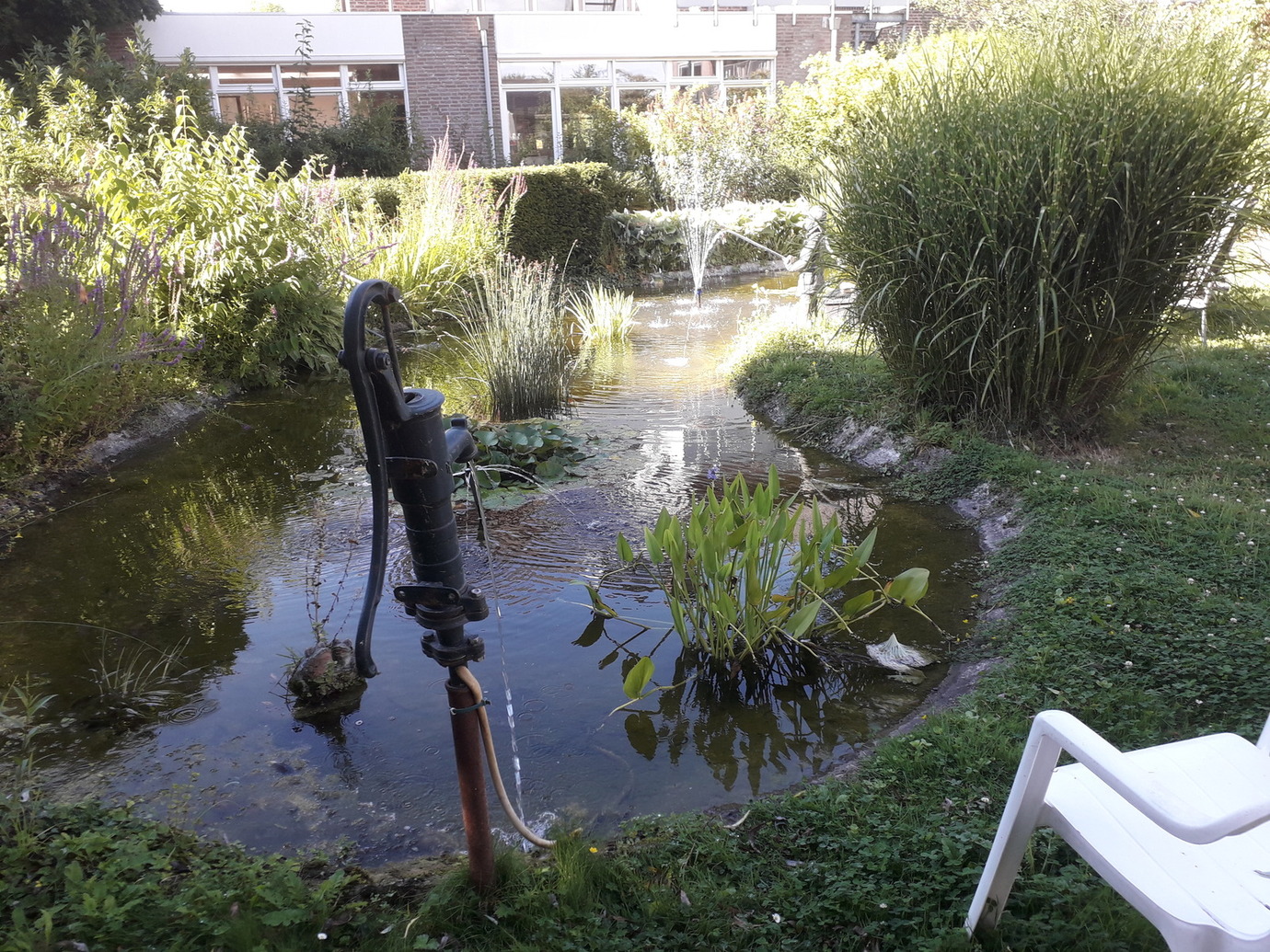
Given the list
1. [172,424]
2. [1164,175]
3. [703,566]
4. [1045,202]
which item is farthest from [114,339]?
[1164,175]

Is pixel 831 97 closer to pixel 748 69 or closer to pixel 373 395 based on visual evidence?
pixel 748 69

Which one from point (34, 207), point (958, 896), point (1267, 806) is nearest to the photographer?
point (1267, 806)

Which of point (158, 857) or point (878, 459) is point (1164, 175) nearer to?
point (878, 459)

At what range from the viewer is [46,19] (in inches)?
592

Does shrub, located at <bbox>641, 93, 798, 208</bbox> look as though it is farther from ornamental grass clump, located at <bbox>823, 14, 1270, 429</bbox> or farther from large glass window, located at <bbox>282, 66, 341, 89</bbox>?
ornamental grass clump, located at <bbox>823, 14, 1270, 429</bbox>

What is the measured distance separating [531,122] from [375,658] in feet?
63.3

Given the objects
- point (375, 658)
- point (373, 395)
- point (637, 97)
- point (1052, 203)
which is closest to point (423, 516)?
point (373, 395)

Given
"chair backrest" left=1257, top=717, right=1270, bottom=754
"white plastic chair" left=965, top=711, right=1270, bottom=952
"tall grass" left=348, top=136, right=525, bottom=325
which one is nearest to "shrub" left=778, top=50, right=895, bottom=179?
"tall grass" left=348, top=136, right=525, bottom=325

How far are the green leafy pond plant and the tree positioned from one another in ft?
51.2

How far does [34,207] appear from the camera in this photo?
19.0 feet

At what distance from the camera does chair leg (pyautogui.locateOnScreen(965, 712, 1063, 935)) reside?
1550 millimetres

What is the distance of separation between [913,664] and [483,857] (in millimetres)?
1778

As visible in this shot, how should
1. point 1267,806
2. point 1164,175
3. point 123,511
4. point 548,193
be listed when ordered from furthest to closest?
point 548,193
point 123,511
point 1164,175
point 1267,806

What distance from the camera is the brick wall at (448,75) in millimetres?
19109
